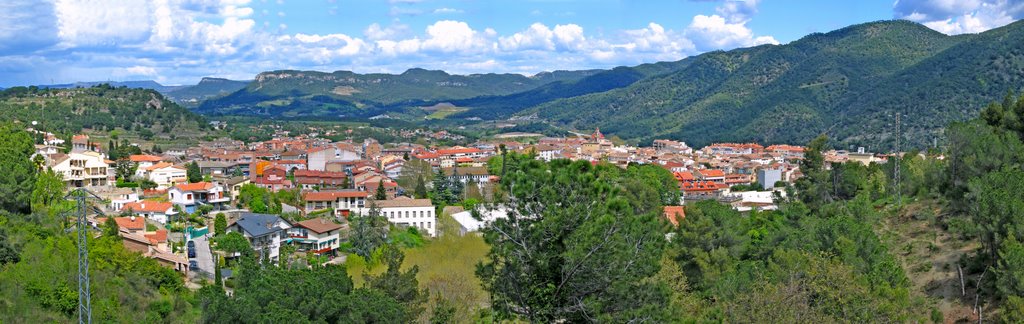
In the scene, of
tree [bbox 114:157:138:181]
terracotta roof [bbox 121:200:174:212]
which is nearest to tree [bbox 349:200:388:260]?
terracotta roof [bbox 121:200:174:212]

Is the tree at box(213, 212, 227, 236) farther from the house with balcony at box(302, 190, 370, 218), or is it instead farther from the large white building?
the large white building

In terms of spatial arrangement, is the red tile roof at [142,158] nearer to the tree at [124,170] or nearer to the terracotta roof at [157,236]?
the tree at [124,170]

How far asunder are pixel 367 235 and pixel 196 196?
1298 centimetres

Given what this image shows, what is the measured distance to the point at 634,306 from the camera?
12297mm

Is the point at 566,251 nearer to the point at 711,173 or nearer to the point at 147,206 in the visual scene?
the point at 147,206

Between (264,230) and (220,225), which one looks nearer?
(264,230)

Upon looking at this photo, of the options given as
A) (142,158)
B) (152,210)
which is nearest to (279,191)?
(152,210)

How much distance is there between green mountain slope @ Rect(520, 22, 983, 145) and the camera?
11631 cm

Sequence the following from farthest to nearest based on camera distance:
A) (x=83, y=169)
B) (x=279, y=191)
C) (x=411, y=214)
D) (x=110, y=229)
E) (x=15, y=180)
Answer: (x=279, y=191)
(x=83, y=169)
(x=411, y=214)
(x=15, y=180)
(x=110, y=229)

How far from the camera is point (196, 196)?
42.1m

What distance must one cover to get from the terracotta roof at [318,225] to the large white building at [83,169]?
13.3 m

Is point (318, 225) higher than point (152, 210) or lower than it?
lower

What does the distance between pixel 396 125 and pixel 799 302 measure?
453 feet

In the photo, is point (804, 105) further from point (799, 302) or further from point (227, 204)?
point (799, 302)
